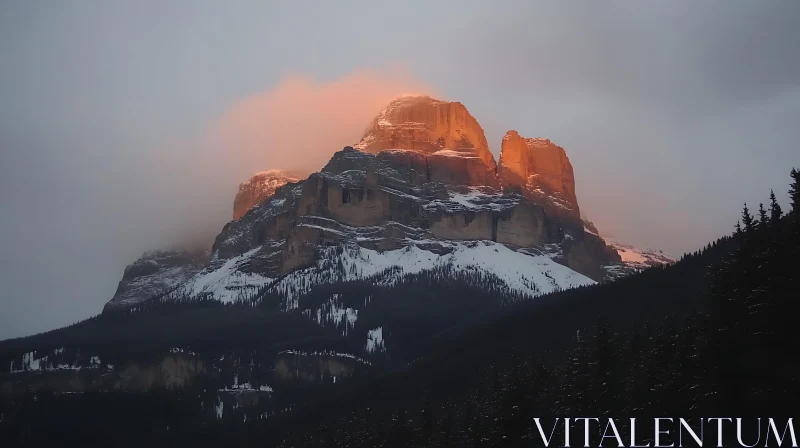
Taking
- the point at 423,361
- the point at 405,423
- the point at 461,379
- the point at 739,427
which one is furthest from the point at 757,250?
the point at 423,361

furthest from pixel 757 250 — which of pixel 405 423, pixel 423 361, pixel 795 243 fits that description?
pixel 423 361

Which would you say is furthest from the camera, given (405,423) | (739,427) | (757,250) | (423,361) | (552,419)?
(423,361)

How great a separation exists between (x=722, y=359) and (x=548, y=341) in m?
99.7

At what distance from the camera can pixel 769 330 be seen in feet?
208

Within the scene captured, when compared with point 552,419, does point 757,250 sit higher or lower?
higher

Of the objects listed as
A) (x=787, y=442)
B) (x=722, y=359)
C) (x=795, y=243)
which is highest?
(x=795, y=243)

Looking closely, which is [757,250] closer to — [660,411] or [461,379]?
[660,411]

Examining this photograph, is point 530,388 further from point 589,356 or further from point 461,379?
point 461,379

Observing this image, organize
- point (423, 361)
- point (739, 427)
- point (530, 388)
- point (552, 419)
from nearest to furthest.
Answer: point (739, 427) → point (552, 419) → point (530, 388) → point (423, 361)

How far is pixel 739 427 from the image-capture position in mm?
63406

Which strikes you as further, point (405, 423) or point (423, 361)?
point (423, 361)

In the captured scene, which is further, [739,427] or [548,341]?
[548,341]

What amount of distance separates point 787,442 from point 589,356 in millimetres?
34105

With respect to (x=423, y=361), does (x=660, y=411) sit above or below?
below
